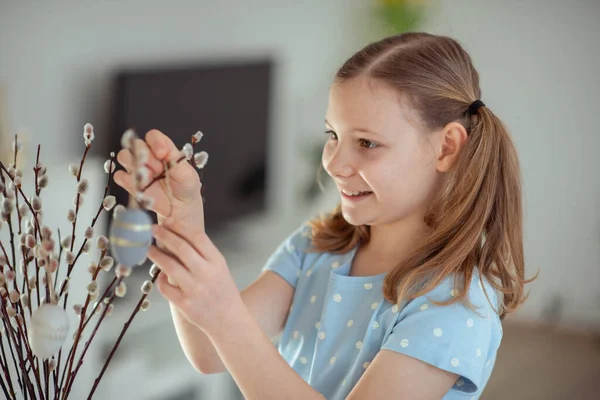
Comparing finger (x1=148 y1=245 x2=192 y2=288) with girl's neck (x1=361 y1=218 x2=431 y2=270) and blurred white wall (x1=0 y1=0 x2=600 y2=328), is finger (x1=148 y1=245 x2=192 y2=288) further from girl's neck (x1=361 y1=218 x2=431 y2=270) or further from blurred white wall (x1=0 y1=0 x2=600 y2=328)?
blurred white wall (x1=0 y1=0 x2=600 y2=328)

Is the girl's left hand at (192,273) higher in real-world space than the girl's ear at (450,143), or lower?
lower

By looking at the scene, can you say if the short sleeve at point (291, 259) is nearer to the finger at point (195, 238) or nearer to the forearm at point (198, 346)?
the forearm at point (198, 346)

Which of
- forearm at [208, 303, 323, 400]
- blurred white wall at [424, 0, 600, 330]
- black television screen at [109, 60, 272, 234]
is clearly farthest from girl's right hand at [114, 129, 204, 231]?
blurred white wall at [424, 0, 600, 330]

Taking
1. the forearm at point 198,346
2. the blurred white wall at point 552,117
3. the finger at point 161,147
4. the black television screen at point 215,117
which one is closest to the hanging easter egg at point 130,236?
the finger at point 161,147

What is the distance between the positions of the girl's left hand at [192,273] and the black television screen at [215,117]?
2152 millimetres

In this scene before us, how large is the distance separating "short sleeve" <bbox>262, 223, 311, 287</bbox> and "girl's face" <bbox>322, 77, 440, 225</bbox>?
0.67 ft

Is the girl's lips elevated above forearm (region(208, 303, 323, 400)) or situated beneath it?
elevated above

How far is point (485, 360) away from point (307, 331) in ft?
0.97

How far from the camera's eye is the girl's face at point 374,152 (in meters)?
1.04

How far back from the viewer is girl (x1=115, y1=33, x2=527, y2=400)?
3.16 feet

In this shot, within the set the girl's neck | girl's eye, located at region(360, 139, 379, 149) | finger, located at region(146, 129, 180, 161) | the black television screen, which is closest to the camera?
finger, located at region(146, 129, 180, 161)

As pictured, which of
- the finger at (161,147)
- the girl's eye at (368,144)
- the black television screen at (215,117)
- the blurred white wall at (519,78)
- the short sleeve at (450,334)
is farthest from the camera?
the blurred white wall at (519,78)

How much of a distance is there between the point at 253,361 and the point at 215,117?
248 centimetres

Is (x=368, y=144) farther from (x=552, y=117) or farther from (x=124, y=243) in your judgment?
(x=552, y=117)
